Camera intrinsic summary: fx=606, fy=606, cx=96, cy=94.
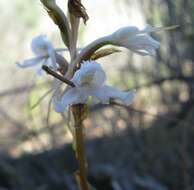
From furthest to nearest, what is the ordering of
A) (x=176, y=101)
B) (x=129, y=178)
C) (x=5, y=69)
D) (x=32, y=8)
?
(x=32, y=8), (x=5, y=69), (x=176, y=101), (x=129, y=178)

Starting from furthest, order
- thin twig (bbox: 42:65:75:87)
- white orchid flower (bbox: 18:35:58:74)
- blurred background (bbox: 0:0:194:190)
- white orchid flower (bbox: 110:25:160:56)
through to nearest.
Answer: blurred background (bbox: 0:0:194:190) < white orchid flower (bbox: 18:35:58:74) < white orchid flower (bbox: 110:25:160:56) < thin twig (bbox: 42:65:75:87)

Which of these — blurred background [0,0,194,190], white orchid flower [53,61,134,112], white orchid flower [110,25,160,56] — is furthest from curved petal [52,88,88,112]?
blurred background [0,0,194,190]

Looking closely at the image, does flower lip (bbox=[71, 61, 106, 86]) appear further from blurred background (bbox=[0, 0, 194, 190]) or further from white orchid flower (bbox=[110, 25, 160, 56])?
blurred background (bbox=[0, 0, 194, 190])

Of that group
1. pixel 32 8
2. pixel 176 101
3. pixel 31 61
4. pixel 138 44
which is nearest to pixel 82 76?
pixel 138 44

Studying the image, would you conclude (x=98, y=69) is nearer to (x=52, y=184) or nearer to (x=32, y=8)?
(x=52, y=184)

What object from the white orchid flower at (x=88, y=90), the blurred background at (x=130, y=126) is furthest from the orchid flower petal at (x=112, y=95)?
the blurred background at (x=130, y=126)

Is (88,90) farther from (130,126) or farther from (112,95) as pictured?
(130,126)

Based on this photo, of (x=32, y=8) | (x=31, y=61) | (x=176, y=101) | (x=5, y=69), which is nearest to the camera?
(x=31, y=61)
